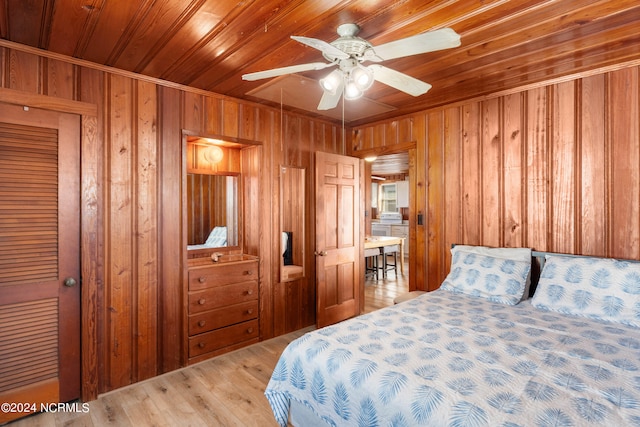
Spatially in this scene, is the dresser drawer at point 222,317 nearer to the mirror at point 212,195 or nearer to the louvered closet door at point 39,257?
the mirror at point 212,195

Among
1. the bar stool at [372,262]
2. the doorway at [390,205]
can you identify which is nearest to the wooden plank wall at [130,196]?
the bar stool at [372,262]

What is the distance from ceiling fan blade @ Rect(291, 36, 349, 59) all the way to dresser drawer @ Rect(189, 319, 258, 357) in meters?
2.56

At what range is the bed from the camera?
1.24 meters

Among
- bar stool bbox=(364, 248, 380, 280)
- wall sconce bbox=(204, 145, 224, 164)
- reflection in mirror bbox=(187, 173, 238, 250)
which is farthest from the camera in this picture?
bar stool bbox=(364, 248, 380, 280)

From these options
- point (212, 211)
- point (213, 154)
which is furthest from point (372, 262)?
point (213, 154)

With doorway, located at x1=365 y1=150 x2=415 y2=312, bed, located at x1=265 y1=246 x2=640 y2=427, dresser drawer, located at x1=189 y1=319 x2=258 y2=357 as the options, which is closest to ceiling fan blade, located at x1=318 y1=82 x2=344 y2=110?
bed, located at x1=265 y1=246 x2=640 y2=427

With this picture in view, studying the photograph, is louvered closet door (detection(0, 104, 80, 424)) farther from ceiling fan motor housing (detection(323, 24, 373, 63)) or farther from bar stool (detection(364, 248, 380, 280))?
bar stool (detection(364, 248, 380, 280))

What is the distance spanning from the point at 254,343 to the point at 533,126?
327 cm

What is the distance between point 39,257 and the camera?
2229mm

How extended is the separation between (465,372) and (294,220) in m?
2.65

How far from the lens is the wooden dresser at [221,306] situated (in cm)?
292

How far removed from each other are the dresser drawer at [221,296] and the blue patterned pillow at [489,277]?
6.04 ft

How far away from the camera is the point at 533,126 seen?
2.84 metres

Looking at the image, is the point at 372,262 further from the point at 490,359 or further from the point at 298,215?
the point at 490,359
